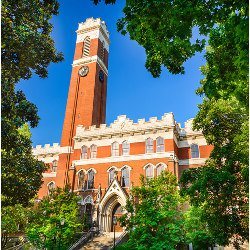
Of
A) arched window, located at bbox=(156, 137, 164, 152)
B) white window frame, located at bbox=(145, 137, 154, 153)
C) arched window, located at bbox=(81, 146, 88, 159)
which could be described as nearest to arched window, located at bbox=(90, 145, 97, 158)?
arched window, located at bbox=(81, 146, 88, 159)

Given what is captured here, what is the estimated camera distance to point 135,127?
1366 inches

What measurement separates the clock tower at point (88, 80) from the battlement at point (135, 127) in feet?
7.11

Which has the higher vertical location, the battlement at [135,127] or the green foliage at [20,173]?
the battlement at [135,127]

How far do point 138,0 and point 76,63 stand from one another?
36.4 meters

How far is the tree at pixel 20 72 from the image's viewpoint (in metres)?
11.0

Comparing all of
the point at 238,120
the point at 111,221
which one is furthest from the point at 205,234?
the point at 111,221

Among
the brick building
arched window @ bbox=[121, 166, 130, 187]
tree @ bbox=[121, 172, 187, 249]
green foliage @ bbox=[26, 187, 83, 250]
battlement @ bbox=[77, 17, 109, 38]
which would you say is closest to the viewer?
tree @ bbox=[121, 172, 187, 249]

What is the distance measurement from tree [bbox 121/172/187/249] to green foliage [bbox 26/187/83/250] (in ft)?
16.0

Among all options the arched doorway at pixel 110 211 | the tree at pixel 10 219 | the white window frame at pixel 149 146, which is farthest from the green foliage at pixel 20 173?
the white window frame at pixel 149 146

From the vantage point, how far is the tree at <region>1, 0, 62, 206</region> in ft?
36.2

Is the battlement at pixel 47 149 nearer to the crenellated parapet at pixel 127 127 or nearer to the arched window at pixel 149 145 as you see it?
the crenellated parapet at pixel 127 127

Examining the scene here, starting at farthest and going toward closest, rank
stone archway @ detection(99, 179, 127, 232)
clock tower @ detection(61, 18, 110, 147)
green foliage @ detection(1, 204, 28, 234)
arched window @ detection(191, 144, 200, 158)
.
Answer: clock tower @ detection(61, 18, 110, 147), arched window @ detection(191, 144, 200, 158), stone archway @ detection(99, 179, 127, 232), green foliage @ detection(1, 204, 28, 234)

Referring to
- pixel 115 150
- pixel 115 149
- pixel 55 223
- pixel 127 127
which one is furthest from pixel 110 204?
pixel 127 127

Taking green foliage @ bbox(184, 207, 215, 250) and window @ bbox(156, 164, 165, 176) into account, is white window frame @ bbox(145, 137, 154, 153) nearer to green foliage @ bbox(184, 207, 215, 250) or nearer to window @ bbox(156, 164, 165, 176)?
window @ bbox(156, 164, 165, 176)
